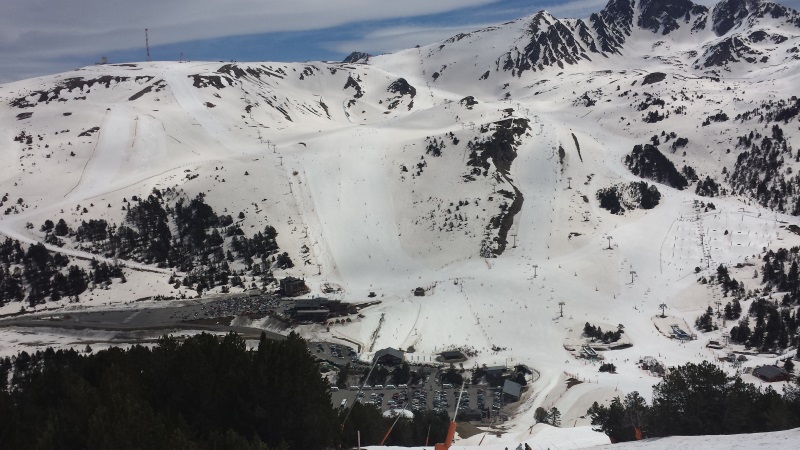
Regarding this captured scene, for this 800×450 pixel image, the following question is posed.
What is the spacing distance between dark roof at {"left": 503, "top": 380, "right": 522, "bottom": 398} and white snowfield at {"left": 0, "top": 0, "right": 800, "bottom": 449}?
1.27 meters

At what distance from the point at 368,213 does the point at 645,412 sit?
Answer: 68.1 metres

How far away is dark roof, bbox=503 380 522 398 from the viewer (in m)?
50.0

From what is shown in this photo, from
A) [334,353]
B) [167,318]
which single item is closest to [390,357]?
[334,353]

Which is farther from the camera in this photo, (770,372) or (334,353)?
(334,353)

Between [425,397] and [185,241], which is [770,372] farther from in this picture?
[185,241]

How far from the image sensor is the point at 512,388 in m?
50.5

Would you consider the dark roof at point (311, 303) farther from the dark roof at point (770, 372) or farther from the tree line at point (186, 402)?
the dark roof at point (770, 372)

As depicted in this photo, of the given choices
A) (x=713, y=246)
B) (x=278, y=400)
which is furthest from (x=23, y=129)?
(x=713, y=246)

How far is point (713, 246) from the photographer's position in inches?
3204

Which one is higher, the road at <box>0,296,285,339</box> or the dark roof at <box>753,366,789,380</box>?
the road at <box>0,296,285,339</box>

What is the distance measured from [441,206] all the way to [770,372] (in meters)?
54.5

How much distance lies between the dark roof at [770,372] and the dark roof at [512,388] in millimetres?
20347

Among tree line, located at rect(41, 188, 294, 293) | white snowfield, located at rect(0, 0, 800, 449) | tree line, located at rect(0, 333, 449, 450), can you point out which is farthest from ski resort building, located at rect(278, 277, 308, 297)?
tree line, located at rect(0, 333, 449, 450)

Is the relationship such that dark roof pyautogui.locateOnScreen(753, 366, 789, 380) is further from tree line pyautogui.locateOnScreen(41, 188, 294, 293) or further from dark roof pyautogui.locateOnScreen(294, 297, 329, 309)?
tree line pyautogui.locateOnScreen(41, 188, 294, 293)
